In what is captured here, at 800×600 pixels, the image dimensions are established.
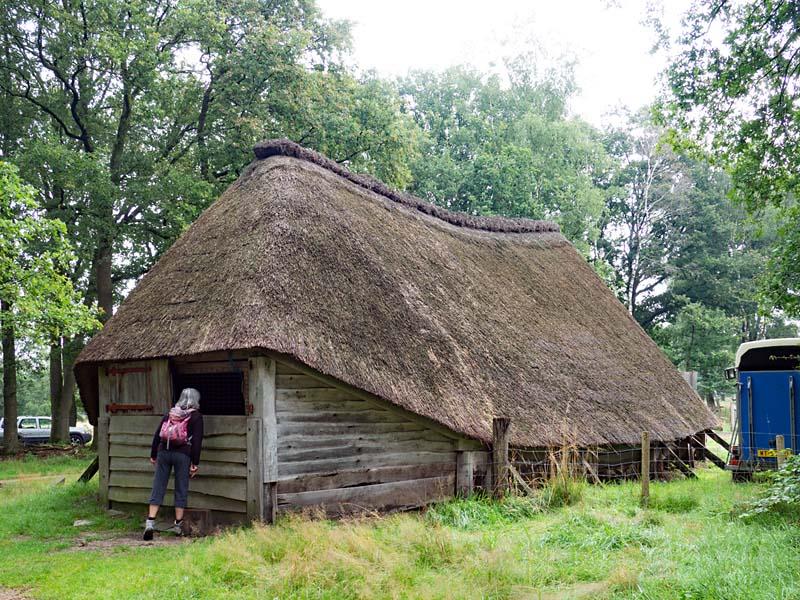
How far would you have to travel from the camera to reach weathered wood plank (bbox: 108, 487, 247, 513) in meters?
8.97

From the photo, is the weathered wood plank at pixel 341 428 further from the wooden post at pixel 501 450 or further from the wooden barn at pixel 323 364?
the wooden post at pixel 501 450

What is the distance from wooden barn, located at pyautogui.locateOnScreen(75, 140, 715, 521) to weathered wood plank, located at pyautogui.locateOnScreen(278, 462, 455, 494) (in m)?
0.02

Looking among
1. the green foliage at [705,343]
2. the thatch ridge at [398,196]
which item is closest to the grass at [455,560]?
the thatch ridge at [398,196]

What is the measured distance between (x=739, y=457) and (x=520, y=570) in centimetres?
893

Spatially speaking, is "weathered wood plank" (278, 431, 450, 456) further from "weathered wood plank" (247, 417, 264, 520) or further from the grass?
the grass

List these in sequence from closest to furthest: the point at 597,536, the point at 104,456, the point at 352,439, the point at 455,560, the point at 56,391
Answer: the point at 455,560 < the point at 597,536 < the point at 352,439 < the point at 104,456 < the point at 56,391

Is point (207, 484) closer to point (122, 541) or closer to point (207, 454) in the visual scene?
point (207, 454)

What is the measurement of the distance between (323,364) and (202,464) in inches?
90.3

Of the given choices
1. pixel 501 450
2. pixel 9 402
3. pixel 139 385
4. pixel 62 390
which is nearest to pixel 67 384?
pixel 62 390

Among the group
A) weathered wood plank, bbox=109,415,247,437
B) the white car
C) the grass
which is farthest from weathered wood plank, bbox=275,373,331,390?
the white car

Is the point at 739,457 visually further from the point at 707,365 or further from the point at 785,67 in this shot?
the point at 707,365

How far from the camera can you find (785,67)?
33.1 feet

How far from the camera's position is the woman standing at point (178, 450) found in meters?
8.86

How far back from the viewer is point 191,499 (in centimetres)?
947
